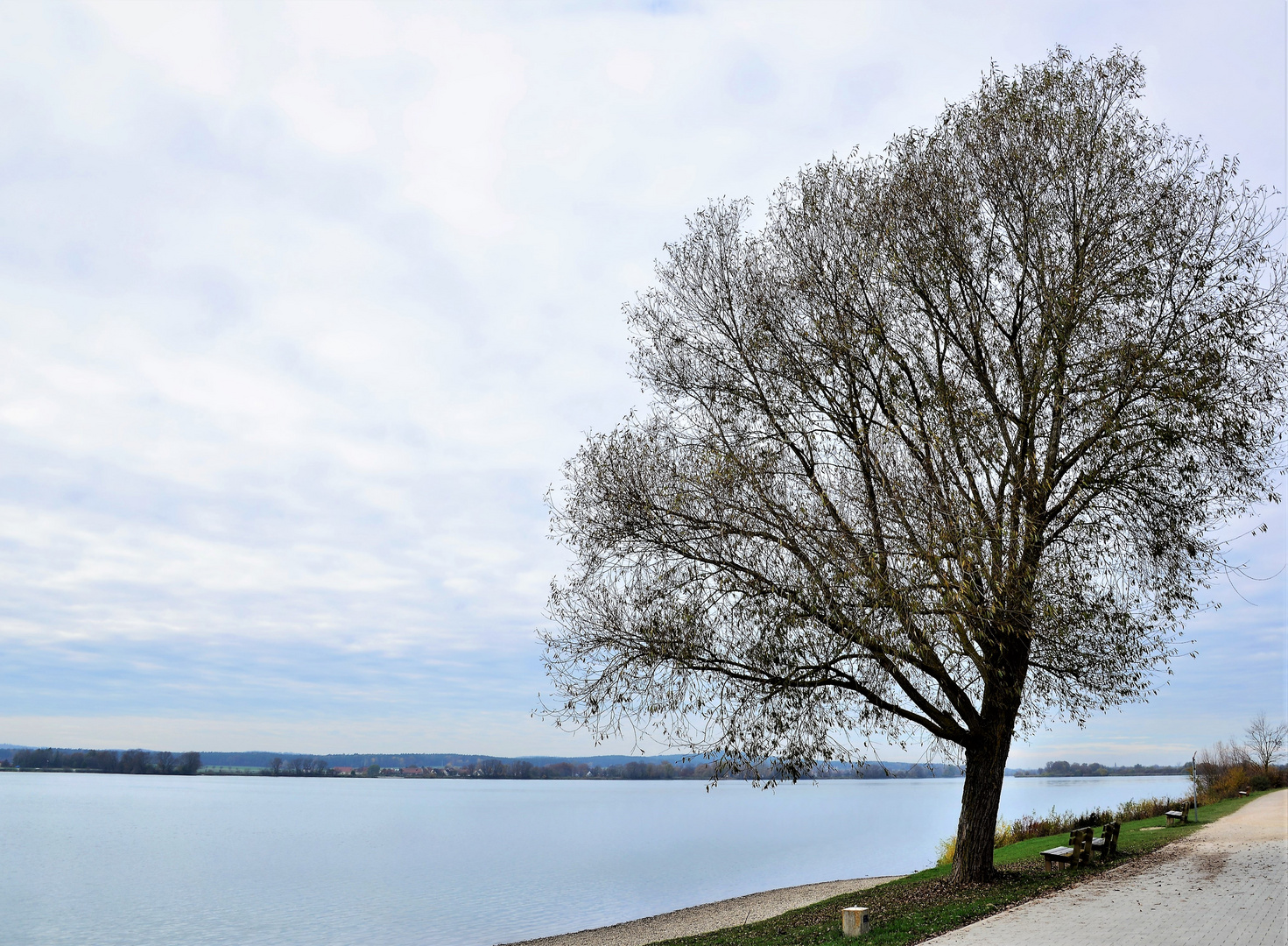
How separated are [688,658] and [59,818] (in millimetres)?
100019

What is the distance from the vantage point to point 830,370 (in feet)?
50.0

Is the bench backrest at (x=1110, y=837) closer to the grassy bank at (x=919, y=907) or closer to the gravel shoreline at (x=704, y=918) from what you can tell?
the grassy bank at (x=919, y=907)

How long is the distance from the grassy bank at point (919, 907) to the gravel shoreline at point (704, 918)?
4383 millimetres

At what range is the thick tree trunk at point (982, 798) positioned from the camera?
589 inches

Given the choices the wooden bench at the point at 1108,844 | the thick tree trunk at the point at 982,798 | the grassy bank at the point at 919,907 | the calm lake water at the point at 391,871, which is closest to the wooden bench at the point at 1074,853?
the grassy bank at the point at 919,907

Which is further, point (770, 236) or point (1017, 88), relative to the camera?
point (770, 236)

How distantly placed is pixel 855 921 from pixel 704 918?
621 inches

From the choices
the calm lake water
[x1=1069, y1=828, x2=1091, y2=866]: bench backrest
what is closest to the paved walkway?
[x1=1069, y1=828, x2=1091, y2=866]: bench backrest

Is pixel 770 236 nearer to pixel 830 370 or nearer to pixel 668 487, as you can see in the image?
pixel 830 370

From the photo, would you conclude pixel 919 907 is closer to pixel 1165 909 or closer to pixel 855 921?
pixel 855 921

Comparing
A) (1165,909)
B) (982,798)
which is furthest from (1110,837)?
(1165,909)

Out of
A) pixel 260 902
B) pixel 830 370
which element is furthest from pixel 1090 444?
pixel 260 902

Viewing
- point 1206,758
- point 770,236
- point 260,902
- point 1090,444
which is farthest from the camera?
point 1206,758

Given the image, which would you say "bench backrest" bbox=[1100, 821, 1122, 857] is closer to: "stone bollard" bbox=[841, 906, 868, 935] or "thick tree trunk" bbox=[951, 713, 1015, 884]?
"thick tree trunk" bbox=[951, 713, 1015, 884]
